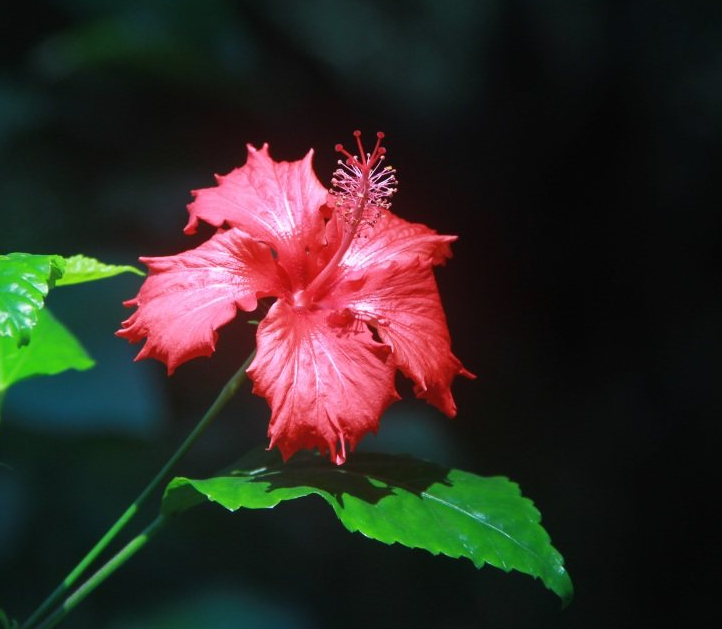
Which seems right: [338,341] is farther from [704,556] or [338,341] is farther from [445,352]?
[704,556]

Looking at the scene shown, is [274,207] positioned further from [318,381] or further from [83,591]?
[83,591]

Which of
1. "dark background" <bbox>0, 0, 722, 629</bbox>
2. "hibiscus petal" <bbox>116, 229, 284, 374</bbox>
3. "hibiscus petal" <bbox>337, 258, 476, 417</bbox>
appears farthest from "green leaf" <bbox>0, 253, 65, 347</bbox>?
"dark background" <bbox>0, 0, 722, 629</bbox>

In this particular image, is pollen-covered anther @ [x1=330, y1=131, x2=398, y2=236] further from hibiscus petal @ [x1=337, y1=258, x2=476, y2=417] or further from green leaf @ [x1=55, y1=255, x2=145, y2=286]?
green leaf @ [x1=55, y1=255, x2=145, y2=286]

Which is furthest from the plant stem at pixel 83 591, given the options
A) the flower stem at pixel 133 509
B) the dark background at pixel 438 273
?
the dark background at pixel 438 273

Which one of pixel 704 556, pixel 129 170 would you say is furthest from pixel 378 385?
pixel 704 556

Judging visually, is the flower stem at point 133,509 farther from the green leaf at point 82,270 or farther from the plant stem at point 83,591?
the green leaf at point 82,270

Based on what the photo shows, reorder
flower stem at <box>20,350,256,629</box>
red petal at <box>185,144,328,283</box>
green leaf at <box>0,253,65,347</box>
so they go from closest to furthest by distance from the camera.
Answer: green leaf at <box>0,253,65,347</box> → flower stem at <box>20,350,256,629</box> → red petal at <box>185,144,328,283</box>

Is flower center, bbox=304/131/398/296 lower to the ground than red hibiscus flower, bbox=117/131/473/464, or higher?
higher
